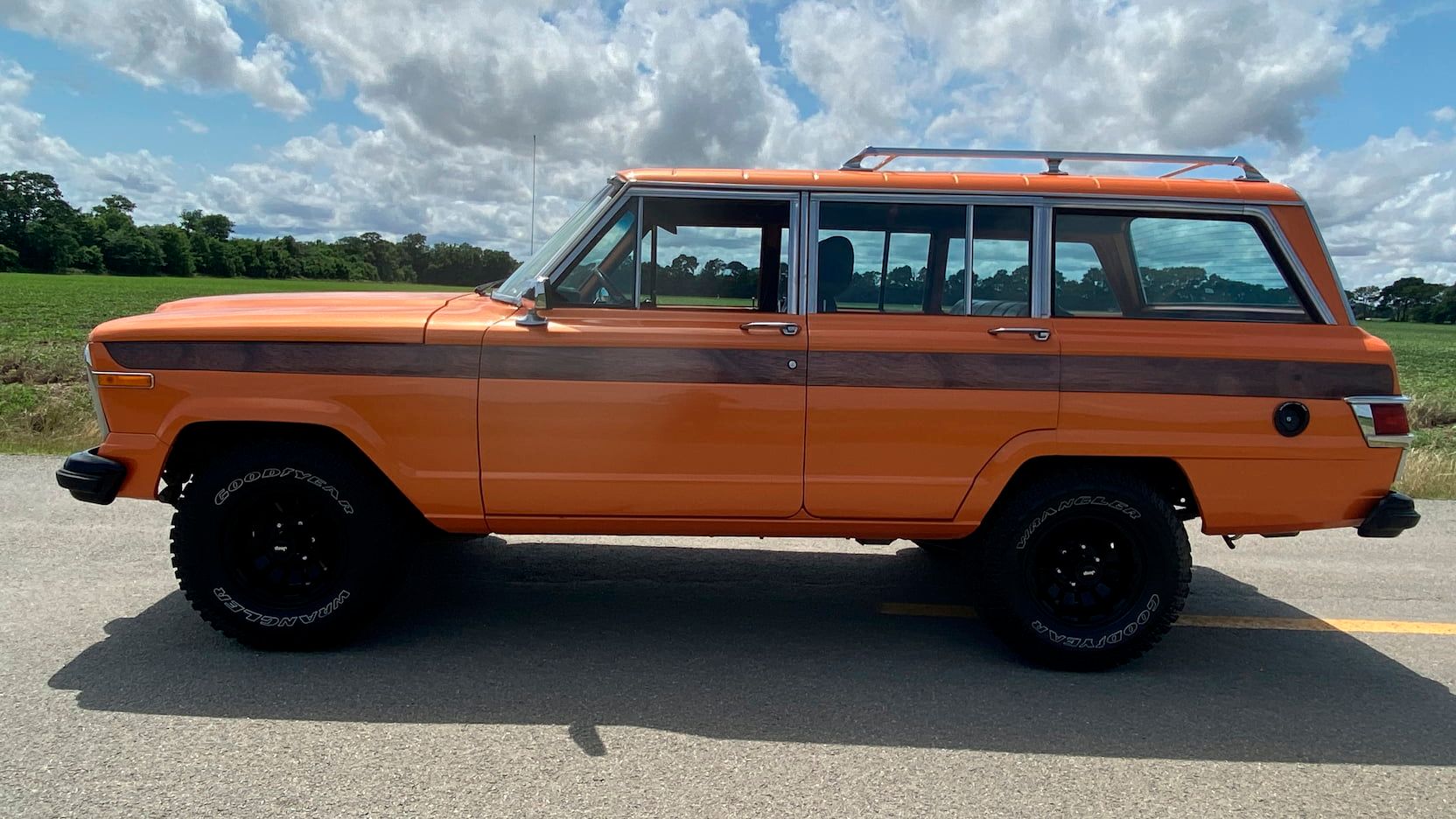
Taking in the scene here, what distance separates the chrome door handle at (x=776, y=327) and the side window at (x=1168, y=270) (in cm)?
116

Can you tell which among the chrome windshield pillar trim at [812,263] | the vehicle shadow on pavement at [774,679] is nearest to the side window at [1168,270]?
the chrome windshield pillar trim at [812,263]

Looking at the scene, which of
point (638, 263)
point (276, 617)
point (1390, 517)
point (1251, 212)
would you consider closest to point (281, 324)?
point (276, 617)

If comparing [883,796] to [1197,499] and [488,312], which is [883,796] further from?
[488,312]

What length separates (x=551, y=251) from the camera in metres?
4.20

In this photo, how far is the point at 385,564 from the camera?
3.98 metres

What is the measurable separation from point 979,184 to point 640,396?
5.67ft

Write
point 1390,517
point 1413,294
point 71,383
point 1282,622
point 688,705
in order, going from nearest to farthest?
point 688,705, point 1390,517, point 1282,622, point 71,383, point 1413,294

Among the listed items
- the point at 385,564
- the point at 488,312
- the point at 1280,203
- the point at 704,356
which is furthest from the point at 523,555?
the point at 1280,203

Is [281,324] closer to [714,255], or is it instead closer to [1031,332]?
[714,255]

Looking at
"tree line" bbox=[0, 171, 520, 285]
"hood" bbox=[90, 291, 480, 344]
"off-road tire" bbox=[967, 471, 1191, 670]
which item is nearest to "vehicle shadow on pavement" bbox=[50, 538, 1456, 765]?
"off-road tire" bbox=[967, 471, 1191, 670]

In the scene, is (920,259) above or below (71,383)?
above

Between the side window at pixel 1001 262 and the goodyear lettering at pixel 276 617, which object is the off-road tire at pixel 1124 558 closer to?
the side window at pixel 1001 262

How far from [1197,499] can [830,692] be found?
→ 1760 mm

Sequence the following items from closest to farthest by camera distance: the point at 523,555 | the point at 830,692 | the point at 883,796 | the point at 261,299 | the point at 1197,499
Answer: the point at 883,796 < the point at 830,692 < the point at 1197,499 < the point at 261,299 < the point at 523,555
